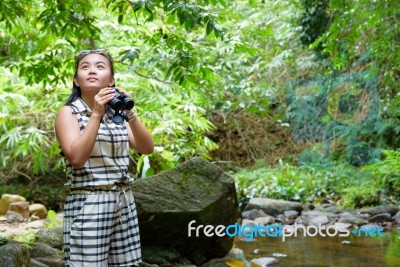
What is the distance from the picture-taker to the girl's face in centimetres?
208

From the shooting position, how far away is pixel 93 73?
2080 mm

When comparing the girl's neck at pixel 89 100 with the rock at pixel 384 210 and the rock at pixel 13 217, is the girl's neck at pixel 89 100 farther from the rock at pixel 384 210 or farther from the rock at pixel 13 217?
the rock at pixel 384 210

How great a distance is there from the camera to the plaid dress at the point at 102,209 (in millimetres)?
1969

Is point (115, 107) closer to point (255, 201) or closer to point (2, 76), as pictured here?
point (2, 76)

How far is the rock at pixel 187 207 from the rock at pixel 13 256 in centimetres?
123

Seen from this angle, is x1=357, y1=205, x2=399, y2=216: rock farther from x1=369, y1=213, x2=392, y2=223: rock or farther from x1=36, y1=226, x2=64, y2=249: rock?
x1=36, y1=226, x2=64, y2=249: rock

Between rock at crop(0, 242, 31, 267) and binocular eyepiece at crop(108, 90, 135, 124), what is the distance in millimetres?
940

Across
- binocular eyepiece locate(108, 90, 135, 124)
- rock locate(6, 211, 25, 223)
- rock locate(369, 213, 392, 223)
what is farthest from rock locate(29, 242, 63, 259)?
rock locate(369, 213, 392, 223)

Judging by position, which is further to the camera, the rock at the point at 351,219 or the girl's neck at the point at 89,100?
the rock at the point at 351,219

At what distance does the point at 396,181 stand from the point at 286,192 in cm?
205

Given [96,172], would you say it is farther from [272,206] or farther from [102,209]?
[272,206]

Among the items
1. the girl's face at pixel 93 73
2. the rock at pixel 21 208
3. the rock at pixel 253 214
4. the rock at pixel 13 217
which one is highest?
the girl's face at pixel 93 73

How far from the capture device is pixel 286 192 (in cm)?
940

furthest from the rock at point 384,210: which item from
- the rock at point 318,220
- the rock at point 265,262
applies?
the rock at point 265,262
